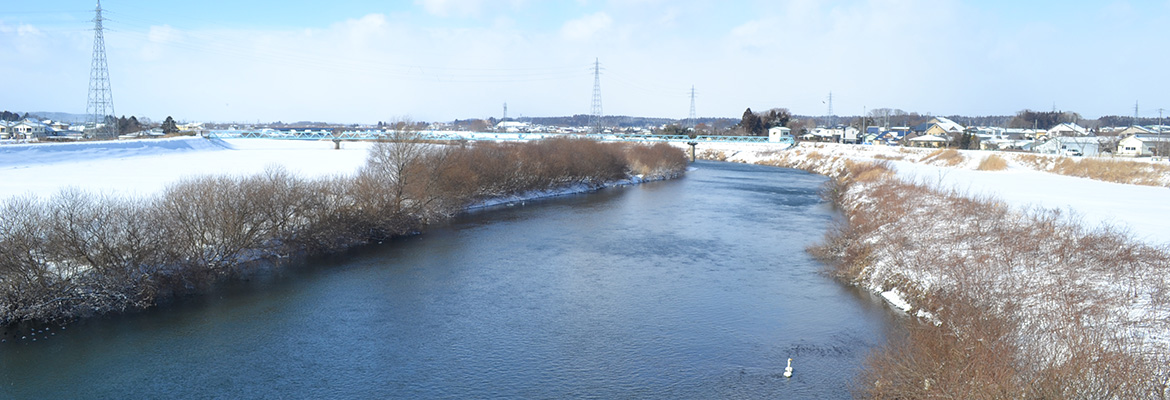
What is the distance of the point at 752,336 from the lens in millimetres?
10547

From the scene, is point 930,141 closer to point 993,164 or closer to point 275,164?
point 993,164

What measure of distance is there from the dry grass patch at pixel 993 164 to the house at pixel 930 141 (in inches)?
827

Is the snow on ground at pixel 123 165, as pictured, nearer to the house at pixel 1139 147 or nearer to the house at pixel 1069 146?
the house at pixel 1069 146

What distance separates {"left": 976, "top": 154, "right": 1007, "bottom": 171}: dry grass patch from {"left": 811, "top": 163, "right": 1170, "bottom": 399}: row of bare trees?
22.4 metres

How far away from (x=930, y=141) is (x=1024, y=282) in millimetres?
55571

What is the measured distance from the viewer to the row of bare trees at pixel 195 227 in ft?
35.8

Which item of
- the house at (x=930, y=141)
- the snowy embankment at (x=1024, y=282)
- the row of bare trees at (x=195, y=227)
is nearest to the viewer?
the snowy embankment at (x=1024, y=282)

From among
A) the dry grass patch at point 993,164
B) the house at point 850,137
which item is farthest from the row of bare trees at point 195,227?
the house at point 850,137

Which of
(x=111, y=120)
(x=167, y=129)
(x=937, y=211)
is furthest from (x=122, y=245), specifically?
(x=167, y=129)

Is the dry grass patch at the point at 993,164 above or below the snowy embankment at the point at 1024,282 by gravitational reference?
above

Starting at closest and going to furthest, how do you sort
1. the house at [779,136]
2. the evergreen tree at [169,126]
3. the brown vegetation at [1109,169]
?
the brown vegetation at [1109,169]
the house at [779,136]
the evergreen tree at [169,126]

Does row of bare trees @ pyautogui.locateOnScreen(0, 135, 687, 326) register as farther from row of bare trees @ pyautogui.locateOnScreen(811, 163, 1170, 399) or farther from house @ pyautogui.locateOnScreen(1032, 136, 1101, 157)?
house @ pyautogui.locateOnScreen(1032, 136, 1101, 157)

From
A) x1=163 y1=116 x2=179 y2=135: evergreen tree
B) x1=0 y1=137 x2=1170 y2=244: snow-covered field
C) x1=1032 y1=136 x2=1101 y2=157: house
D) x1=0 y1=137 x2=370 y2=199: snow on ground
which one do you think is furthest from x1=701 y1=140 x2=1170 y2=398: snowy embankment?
x1=163 y1=116 x2=179 y2=135: evergreen tree

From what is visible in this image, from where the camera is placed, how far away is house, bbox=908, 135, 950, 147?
194 feet
